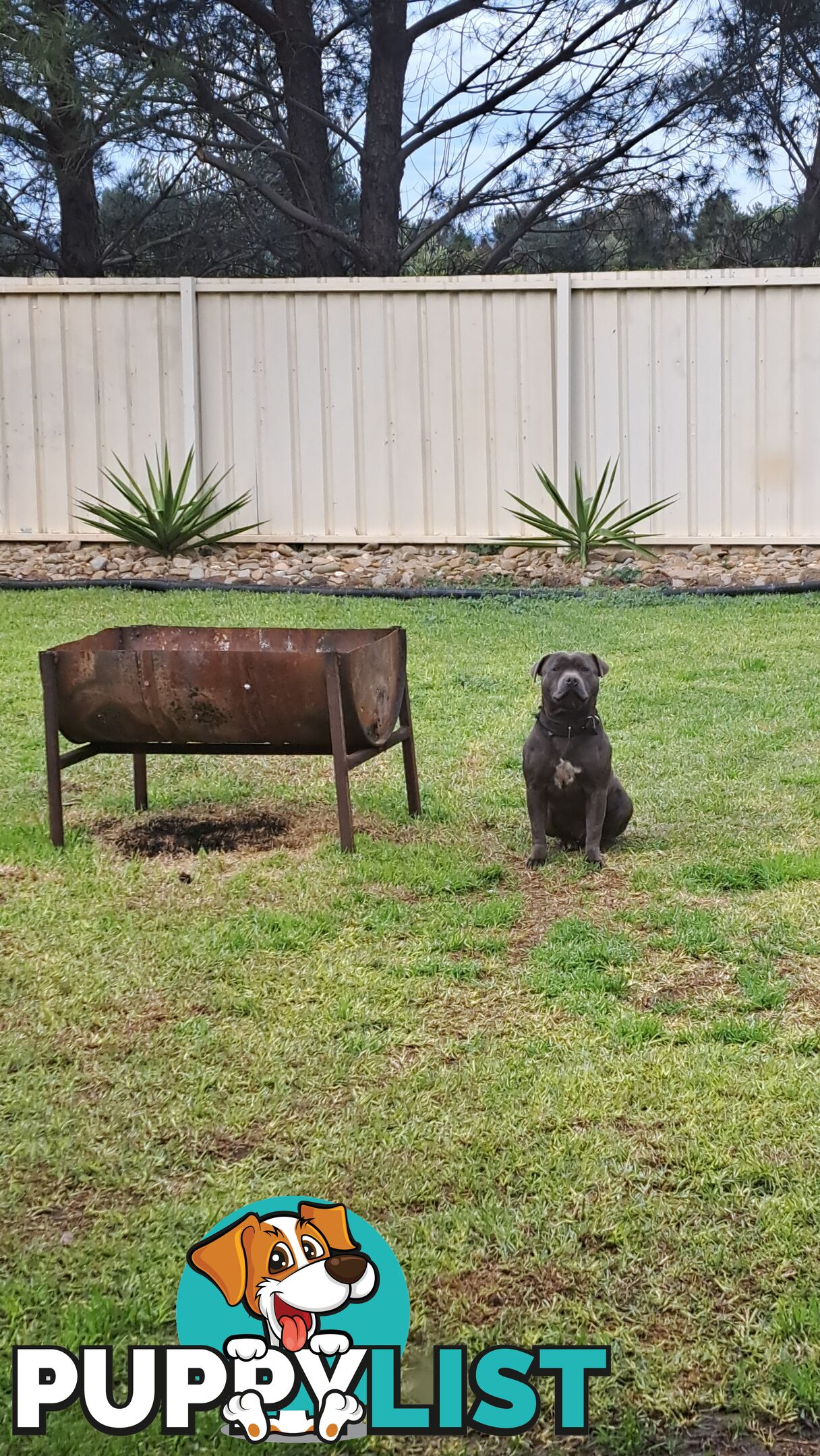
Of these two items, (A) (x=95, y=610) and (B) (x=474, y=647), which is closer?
(B) (x=474, y=647)

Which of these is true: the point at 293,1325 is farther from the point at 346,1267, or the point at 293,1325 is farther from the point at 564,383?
the point at 564,383

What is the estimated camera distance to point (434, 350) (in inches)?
437

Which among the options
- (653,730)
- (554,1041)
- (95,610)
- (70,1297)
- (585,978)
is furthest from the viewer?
(95,610)

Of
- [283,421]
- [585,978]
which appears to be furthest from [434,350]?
[585,978]

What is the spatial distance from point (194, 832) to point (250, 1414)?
3.37 meters

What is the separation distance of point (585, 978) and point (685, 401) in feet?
26.4

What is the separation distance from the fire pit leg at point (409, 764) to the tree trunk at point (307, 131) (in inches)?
375

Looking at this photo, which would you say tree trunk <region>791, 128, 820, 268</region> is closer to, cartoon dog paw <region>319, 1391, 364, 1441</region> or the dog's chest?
the dog's chest

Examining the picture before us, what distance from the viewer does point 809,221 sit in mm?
14180

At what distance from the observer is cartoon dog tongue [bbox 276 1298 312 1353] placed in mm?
2180

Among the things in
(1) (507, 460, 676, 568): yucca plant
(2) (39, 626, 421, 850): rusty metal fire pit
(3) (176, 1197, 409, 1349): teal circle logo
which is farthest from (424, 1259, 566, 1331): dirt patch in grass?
(1) (507, 460, 676, 568): yucca plant

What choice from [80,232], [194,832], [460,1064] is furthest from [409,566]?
[460,1064]

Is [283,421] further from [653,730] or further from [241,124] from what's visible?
[653,730]

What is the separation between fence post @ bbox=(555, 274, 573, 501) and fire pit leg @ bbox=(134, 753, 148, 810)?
622 centimetres
